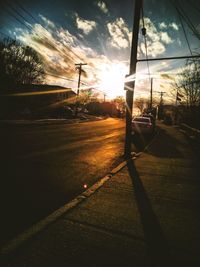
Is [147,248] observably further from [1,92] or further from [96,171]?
[1,92]

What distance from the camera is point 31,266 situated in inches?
102

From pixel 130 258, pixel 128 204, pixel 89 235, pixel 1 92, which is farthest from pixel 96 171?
pixel 1 92

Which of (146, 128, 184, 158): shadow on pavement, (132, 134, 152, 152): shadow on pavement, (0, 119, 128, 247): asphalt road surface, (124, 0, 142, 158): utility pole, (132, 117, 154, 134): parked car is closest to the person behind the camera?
(0, 119, 128, 247): asphalt road surface

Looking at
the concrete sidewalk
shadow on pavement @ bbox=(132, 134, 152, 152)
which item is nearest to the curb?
the concrete sidewalk

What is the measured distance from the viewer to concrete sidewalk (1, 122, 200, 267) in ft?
9.35

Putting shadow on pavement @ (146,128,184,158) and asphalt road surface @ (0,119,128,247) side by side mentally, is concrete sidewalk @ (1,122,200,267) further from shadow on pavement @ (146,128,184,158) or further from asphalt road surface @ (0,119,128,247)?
shadow on pavement @ (146,128,184,158)

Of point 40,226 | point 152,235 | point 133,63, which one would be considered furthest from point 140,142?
point 40,226

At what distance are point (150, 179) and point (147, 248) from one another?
3.76m

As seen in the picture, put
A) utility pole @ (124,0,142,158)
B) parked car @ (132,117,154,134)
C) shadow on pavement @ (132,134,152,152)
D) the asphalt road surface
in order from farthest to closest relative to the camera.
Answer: parked car @ (132,117,154,134) → shadow on pavement @ (132,134,152,152) → utility pole @ (124,0,142,158) → the asphalt road surface

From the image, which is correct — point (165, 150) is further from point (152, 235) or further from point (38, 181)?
point (152, 235)

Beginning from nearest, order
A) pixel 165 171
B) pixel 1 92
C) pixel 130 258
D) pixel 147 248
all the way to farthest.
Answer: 1. pixel 130 258
2. pixel 147 248
3. pixel 165 171
4. pixel 1 92

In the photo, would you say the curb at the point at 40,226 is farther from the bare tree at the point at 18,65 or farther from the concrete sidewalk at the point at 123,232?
the bare tree at the point at 18,65

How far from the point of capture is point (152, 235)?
3551 millimetres

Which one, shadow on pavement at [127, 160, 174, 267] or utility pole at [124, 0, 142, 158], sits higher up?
utility pole at [124, 0, 142, 158]
